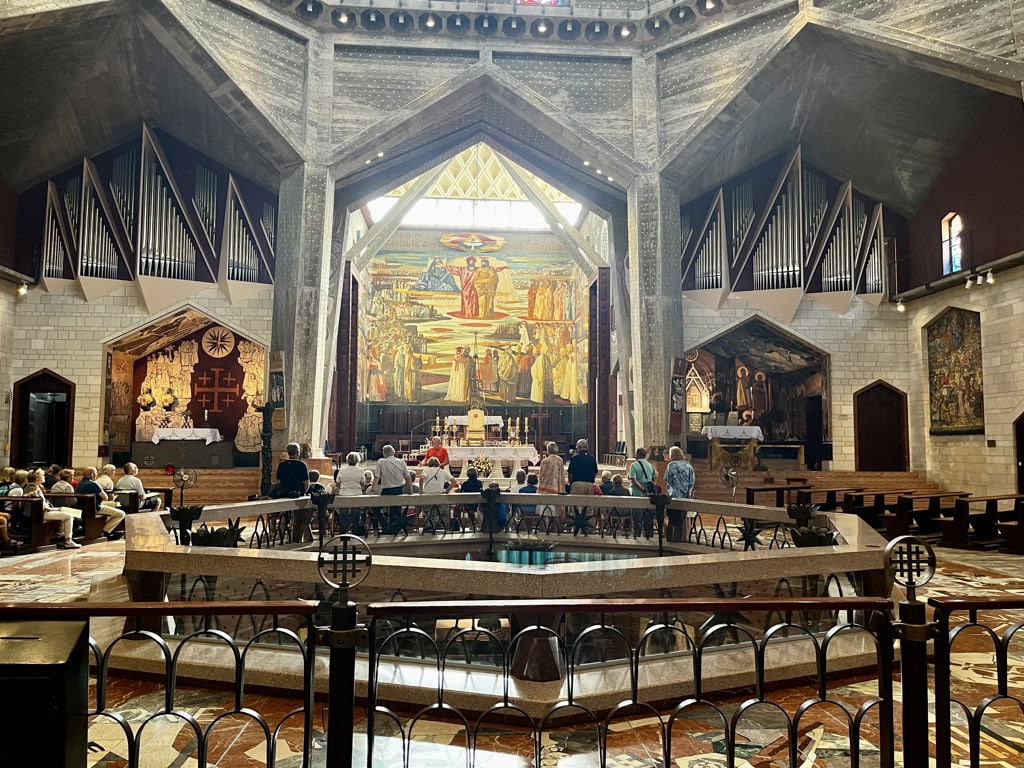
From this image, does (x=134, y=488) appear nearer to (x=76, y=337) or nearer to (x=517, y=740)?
(x=76, y=337)

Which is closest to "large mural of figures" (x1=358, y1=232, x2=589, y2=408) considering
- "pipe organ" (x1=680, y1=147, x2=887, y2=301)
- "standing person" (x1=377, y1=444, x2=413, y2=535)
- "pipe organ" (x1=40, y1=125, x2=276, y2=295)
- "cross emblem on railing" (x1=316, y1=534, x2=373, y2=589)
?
"pipe organ" (x1=40, y1=125, x2=276, y2=295)

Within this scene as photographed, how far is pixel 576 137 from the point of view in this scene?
52.0 feet

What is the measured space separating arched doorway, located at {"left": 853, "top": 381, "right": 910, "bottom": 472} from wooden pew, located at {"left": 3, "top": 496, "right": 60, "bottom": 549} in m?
15.8

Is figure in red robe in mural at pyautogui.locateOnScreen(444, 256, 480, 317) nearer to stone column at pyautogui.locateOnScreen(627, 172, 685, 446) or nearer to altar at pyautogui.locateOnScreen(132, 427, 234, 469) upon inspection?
stone column at pyautogui.locateOnScreen(627, 172, 685, 446)

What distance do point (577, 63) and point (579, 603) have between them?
50.9 feet

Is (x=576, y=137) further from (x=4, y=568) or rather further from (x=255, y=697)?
(x=255, y=697)

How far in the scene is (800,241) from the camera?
1734 centimetres

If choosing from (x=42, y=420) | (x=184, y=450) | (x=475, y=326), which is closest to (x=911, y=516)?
(x=184, y=450)

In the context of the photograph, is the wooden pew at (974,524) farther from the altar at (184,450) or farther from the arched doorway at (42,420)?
the arched doorway at (42,420)

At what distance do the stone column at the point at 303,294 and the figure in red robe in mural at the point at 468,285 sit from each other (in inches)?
453

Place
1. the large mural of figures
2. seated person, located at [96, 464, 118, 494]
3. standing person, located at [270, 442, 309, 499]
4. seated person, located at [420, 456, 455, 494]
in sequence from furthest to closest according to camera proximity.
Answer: the large mural of figures, seated person, located at [96, 464, 118, 494], seated person, located at [420, 456, 455, 494], standing person, located at [270, 442, 309, 499]

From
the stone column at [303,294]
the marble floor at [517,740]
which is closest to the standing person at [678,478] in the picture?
the marble floor at [517,740]

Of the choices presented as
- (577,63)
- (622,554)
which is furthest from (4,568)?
(577,63)

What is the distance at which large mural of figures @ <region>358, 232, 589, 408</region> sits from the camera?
26.3 meters
